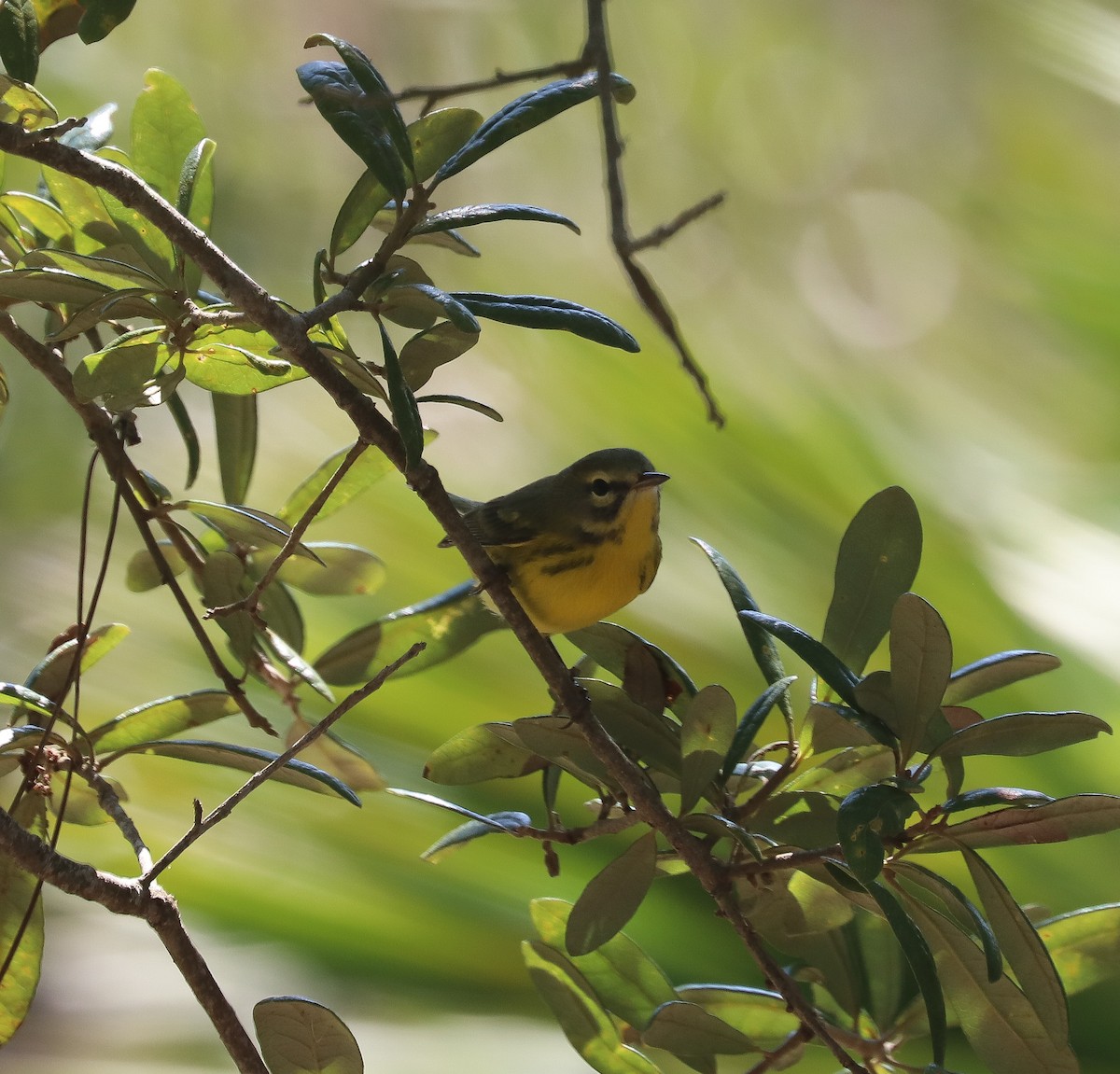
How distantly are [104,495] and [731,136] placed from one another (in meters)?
1.84

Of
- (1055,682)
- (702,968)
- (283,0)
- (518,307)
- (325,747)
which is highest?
(283,0)

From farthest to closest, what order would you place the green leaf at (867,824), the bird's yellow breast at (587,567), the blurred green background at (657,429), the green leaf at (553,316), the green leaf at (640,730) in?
the blurred green background at (657,429) < the bird's yellow breast at (587,567) < the green leaf at (640,730) < the green leaf at (553,316) < the green leaf at (867,824)

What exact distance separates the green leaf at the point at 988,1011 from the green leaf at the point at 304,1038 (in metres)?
0.38

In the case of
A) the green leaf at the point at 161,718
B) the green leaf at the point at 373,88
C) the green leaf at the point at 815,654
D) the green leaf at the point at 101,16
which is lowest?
the green leaf at the point at 161,718

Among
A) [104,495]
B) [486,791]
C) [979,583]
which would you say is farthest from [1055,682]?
[104,495]

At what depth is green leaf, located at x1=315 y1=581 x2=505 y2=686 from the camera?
1.03 metres

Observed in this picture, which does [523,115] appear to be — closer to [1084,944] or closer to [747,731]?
[747,731]

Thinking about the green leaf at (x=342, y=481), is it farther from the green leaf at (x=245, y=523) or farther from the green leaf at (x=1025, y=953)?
the green leaf at (x=1025, y=953)

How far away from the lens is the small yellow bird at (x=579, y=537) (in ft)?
4.40

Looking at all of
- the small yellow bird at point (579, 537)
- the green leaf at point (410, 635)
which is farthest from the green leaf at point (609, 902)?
the small yellow bird at point (579, 537)

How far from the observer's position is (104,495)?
1.91 metres

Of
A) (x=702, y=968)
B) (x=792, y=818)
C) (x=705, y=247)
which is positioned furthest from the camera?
(x=705, y=247)

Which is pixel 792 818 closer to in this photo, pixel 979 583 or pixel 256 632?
pixel 256 632

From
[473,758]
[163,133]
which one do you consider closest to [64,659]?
[473,758]
